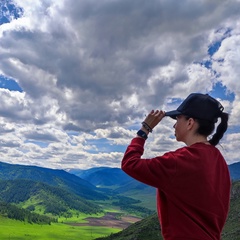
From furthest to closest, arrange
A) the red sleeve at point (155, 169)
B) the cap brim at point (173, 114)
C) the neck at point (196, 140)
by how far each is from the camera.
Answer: the cap brim at point (173, 114), the neck at point (196, 140), the red sleeve at point (155, 169)

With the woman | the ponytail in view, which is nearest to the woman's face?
the woman

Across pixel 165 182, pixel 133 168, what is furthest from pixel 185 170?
pixel 133 168

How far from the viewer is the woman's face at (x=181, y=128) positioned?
4219 mm

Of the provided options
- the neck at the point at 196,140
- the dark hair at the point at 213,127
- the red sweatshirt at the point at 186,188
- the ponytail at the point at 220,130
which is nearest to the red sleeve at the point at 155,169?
the red sweatshirt at the point at 186,188

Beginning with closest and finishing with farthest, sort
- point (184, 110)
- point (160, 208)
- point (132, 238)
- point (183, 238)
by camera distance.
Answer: point (183, 238)
point (160, 208)
point (184, 110)
point (132, 238)

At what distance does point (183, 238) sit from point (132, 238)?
141m

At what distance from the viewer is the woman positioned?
369 cm

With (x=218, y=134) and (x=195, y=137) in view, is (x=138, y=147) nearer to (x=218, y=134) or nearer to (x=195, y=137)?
(x=195, y=137)

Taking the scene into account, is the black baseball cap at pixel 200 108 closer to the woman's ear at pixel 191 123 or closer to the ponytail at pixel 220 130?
the woman's ear at pixel 191 123

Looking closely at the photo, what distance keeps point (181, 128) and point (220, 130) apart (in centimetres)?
67

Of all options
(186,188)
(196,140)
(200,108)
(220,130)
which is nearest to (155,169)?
(186,188)

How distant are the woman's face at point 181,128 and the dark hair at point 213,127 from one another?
93mm

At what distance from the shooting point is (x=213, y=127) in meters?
4.25

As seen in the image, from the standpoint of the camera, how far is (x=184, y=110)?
167 inches
